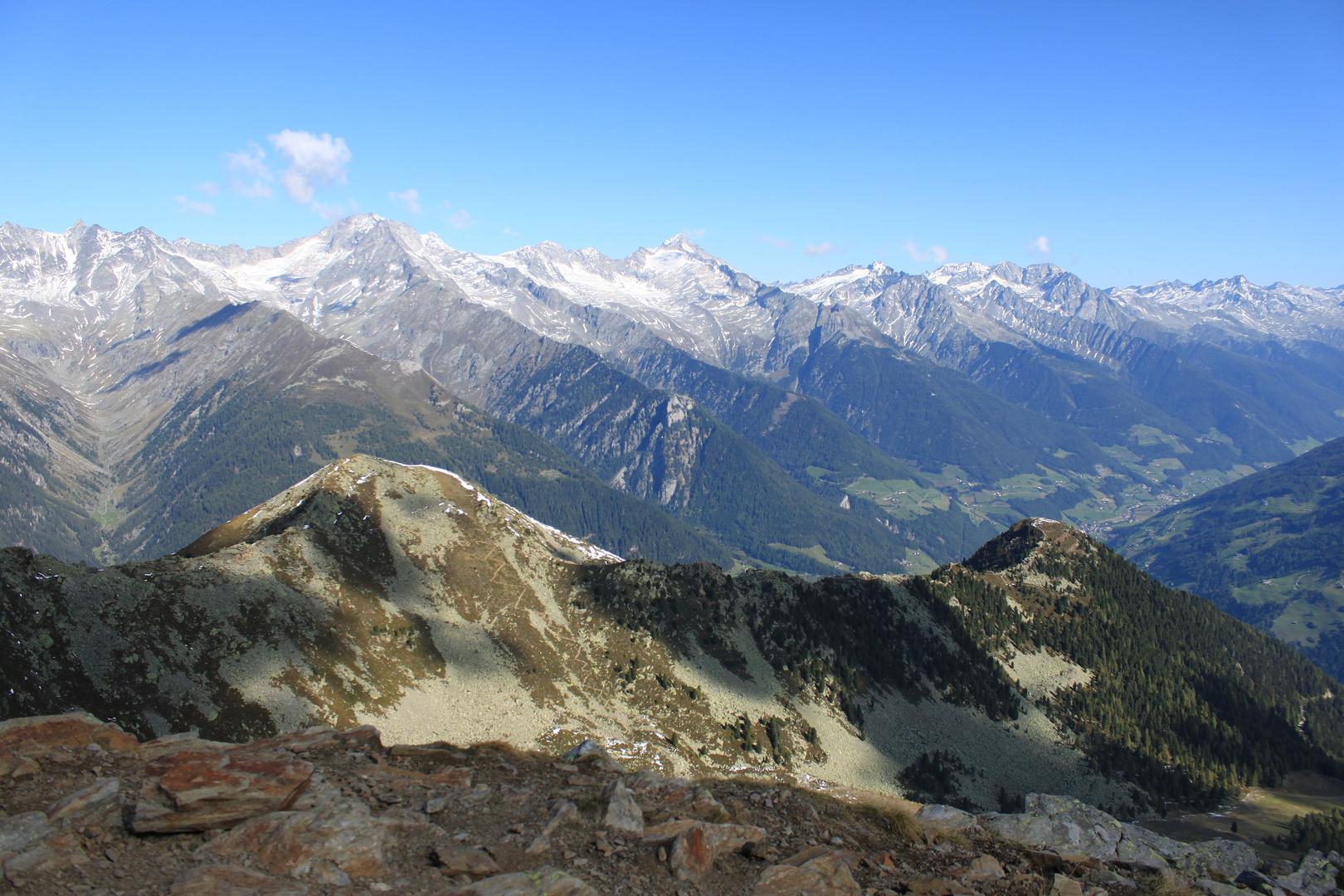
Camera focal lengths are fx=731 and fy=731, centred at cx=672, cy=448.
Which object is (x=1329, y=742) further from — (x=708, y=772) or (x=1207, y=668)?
(x=708, y=772)

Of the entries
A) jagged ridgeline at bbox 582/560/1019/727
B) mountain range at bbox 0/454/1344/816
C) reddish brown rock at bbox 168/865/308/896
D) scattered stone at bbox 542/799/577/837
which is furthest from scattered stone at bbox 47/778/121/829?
jagged ridgeline at bbox 582/560/1019/727

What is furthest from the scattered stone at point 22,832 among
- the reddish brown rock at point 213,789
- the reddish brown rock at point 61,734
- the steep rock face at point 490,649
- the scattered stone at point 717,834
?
the steep rock face at point 490,649

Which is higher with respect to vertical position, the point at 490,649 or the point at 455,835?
the point at 455,835

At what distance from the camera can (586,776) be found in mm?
31578

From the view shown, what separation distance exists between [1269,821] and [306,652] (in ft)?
504

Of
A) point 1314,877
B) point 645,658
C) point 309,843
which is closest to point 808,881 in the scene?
point 309,843

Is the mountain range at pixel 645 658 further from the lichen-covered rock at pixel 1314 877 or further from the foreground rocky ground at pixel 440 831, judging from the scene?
the lichen-covered rock at pixel 1314 877

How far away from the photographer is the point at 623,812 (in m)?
26.9

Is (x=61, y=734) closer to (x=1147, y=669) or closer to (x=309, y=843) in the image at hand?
(x=309, y=843)

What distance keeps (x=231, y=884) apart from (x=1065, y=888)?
2825cm

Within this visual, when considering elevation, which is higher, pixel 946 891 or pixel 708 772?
pixel 946 891

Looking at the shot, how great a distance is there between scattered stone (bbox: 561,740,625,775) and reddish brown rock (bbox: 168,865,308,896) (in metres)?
14.5

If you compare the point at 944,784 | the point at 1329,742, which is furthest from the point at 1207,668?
the point at 944,784

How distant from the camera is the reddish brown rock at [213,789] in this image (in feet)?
74.8
